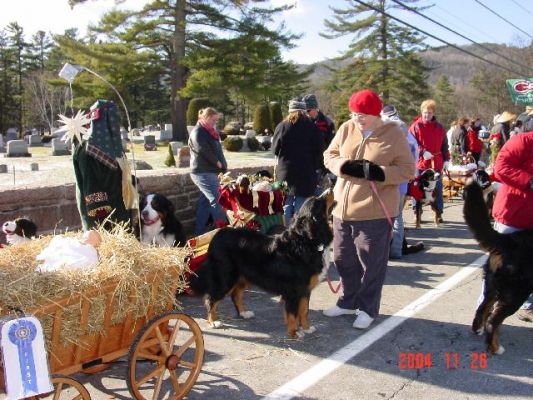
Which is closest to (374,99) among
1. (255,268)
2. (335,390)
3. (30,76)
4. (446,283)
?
(255,268)

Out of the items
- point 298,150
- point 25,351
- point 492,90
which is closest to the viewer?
point 25,351

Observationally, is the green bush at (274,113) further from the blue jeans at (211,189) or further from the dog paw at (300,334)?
the dog paw at (300,334)

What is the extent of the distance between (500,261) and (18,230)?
428cm

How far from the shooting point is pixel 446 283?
19.3 feet

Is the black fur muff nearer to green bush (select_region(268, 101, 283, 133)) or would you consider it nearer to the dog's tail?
the dog's tail

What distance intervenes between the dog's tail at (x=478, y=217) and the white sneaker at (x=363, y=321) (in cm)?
121

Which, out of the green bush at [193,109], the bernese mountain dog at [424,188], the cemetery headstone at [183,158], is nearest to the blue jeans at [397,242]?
the bernese mountain dog at [424,188]

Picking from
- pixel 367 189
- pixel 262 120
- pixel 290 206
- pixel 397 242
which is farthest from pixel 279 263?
pixel 262 120

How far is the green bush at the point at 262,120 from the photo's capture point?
34969 mm

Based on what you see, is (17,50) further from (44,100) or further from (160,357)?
(160,357)

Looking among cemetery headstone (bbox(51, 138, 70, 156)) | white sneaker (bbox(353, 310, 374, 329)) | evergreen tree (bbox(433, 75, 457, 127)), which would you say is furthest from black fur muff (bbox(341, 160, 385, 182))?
evergreen tree (bbox(433, 75, 457, 127))

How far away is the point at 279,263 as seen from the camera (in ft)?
14.2

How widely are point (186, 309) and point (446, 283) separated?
3.02 meters

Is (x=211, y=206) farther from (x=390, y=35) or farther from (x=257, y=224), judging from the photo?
(x=390, y=35)
